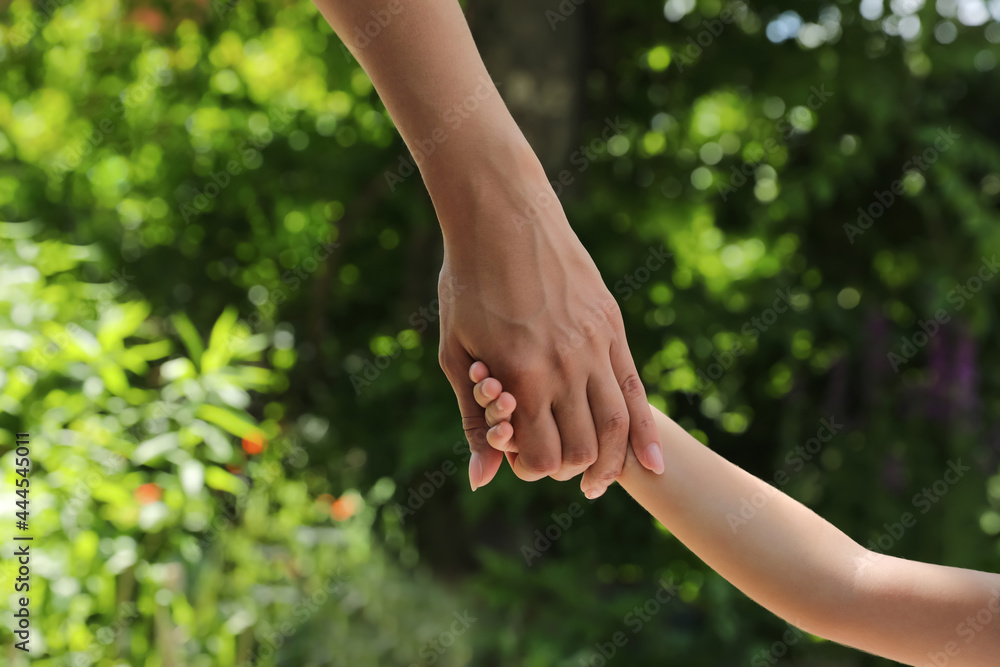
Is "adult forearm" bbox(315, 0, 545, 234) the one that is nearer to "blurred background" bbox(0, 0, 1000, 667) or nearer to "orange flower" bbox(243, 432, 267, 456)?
"blurred background" bbox(0, 0, 1000, 667)

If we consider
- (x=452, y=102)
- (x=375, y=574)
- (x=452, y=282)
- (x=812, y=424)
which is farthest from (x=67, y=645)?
(x=812, y=424)

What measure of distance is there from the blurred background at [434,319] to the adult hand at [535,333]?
1237mm

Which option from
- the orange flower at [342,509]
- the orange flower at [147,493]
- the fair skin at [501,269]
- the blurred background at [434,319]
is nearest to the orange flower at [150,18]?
the blurred background at [434,319]

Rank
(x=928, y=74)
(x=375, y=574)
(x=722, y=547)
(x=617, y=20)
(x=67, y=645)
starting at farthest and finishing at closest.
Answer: (x=617, y=20), (x=375, y=574), (x=928, y=74), (x=67, y=645), (x=722, y=547)

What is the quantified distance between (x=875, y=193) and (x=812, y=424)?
76cm

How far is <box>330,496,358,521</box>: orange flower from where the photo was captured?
2738 mm

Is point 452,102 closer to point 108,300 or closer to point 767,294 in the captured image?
point 767,294

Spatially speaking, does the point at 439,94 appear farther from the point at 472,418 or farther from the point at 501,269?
the point at 472,418

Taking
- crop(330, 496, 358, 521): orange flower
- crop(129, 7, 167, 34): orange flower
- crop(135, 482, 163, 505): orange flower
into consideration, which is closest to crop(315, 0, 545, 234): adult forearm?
crop(135, 482, 163, 505): orange flower

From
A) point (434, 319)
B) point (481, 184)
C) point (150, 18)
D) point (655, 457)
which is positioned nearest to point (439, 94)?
point (481, 184)

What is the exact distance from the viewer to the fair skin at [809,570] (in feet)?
3.23

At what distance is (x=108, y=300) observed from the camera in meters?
2.69

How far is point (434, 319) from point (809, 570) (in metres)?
1.80

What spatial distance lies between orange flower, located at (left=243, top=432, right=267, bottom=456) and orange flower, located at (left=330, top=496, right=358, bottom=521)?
304mm
